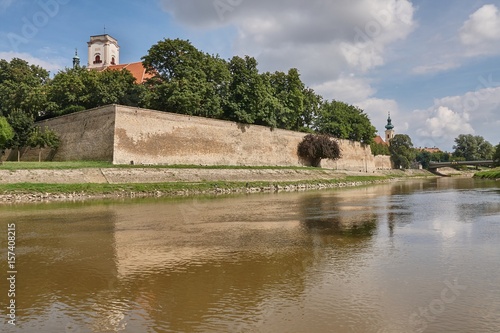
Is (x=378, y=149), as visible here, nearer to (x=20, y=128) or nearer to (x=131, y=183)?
(x=131, y=183)

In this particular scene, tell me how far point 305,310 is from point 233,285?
1.68 m

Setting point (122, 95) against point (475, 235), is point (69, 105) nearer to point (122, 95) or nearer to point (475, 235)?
point (122, 95)

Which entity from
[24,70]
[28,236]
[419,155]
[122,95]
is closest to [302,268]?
[28,236]

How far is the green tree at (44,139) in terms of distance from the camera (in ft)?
127

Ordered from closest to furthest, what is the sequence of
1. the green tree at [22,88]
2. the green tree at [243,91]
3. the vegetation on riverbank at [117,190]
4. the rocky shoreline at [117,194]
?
the rocky shoreline at [117,194], the vegetation on riverbank at [117,190], the green tree at [22,88], the green tree at [243,91]

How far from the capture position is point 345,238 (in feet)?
38.1

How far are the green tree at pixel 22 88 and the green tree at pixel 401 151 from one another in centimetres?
7745

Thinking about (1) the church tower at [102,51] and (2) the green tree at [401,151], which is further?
(2) the green tree at [401,151]

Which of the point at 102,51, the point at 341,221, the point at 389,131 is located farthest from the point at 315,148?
the point at 389,131

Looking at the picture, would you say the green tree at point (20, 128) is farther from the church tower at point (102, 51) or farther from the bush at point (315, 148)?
the church tower at point (102, 51)

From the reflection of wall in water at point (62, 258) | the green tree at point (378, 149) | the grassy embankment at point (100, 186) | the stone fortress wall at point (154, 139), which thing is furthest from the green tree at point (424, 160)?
the reflection of wall in water at point (62, 258)

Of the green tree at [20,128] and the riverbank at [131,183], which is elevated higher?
the green tree at [20,128]

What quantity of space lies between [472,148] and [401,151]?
40392 millimetres

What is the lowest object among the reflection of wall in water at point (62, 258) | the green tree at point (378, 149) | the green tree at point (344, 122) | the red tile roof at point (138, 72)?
the reflection of wall in water at point (62, 258)
